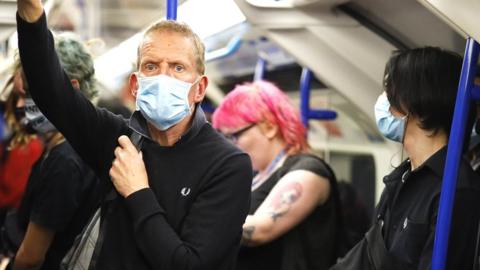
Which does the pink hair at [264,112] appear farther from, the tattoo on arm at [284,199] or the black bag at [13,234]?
the black bag at [13,234]

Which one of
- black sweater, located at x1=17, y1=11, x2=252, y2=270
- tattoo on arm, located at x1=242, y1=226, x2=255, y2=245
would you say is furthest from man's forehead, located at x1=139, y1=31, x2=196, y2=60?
tattoo on arm, located at x1=242, y1=226, x2=255, y2=245

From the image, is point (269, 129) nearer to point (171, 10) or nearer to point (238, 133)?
point (238, 133)

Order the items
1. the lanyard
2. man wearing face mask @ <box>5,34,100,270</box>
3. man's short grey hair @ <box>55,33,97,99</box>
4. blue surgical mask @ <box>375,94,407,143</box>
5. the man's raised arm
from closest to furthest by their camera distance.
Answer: the man's raised arm → blue surgical mask @ <box>375,94,407,143</box> → man wearing face mask @ <box>5,34,100,270</box> → man's short grey hair @ <box>55,33,97,99</box> → the lanyard

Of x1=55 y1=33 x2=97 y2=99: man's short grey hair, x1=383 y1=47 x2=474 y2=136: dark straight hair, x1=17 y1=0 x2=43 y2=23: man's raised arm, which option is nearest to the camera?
x1=17 y1=0 x2=43 y2=23: man's raised arm

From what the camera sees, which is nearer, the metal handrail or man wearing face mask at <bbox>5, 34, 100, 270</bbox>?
man wearing face mask at <bbox>5, 34, 100, 270</bbox>

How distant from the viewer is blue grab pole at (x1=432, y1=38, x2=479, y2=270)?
87.0 inches

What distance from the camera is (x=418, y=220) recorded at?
236 centimetres

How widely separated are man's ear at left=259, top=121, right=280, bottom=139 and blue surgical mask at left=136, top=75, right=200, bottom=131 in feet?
4.51

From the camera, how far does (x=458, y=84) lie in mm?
2465

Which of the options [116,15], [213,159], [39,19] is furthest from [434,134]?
[116,15]

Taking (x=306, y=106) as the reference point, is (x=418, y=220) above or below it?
above

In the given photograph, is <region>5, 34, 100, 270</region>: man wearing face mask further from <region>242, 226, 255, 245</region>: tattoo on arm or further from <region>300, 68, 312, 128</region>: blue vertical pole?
<region>300, 68, 312, 128</region>: blue vertical pole

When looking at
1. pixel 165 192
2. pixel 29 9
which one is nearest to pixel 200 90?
pixel 165 192

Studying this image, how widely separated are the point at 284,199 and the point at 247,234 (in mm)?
211
